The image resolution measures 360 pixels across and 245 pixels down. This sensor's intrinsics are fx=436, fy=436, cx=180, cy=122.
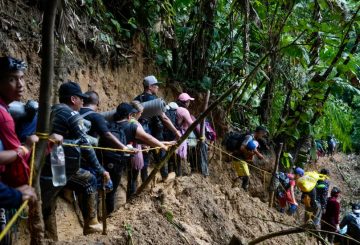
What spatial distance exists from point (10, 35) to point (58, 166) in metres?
3.06

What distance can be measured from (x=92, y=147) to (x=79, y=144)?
5.7 inches

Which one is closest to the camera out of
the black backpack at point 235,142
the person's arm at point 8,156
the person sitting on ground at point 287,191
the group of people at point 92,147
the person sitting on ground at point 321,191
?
the person's arm at point 8,156

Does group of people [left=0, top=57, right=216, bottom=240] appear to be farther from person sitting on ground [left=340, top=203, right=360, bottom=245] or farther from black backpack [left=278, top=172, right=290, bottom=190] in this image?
person sitting on ground [left=340, top=203, right=360, bottom=245]

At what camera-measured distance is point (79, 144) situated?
4.45 meters

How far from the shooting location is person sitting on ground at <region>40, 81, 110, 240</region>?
14.0 feet

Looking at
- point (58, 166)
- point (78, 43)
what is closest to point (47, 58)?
point (58, 166)

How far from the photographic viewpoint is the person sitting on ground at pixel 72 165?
14.0 feet

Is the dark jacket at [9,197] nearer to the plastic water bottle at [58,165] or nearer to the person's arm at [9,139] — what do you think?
the person's arm at [9,139]

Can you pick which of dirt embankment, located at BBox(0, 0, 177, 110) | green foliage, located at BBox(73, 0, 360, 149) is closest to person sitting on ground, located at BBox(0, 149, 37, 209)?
dirt embankment, located at BBox(0, 0, 177, 110)

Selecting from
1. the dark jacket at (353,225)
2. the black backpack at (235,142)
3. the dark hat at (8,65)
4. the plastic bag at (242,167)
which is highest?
the dark hat at (8,65)

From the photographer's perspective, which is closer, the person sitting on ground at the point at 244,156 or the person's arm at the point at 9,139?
the person's arm at the point at 9,139

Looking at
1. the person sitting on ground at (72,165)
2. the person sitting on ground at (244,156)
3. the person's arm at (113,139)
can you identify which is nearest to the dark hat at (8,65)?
the person sitting on ground at (72,165)

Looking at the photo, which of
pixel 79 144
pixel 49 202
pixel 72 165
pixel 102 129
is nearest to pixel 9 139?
pixel 72 165

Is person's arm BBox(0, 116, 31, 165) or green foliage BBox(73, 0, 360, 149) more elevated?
green foliage BBox(73, 0, 360, 149)
